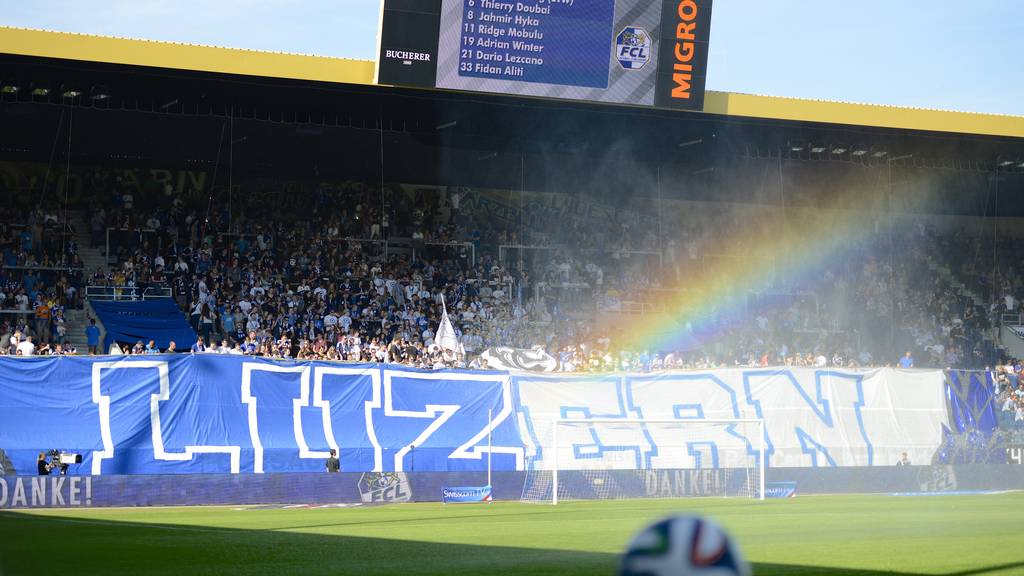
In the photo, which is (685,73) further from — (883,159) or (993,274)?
(993,274)

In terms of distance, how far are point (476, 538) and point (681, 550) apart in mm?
14065

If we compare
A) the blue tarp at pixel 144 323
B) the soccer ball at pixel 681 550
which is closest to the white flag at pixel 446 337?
the blue tarp at pixel 144 323

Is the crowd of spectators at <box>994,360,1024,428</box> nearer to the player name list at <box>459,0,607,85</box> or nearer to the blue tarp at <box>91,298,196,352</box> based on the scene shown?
the player name list at <box>459,0,607,85</box>

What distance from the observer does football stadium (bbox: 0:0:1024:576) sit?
2238 cm

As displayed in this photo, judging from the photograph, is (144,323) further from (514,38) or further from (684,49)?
(684,49)

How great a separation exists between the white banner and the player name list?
9.31 metres

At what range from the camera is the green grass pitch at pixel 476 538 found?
1325 cm

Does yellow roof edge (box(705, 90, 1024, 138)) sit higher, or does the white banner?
yellow roof edge (box(705, 90, 1024, 138))

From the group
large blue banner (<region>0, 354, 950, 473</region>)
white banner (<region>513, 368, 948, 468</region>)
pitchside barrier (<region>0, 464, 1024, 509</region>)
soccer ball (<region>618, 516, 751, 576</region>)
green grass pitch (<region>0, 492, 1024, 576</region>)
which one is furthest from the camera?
white banner (<region>513, 368, 948, 468</region>)

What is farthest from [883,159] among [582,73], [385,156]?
[385,156]

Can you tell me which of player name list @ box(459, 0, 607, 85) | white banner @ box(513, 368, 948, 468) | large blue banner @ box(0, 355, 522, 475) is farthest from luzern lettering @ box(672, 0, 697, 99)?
large blue banner @ box(0, 355, 522, 475)

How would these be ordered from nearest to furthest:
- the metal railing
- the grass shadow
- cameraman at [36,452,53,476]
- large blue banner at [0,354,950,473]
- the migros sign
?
the grass shadow
cameraman at [36,452,53,476]
large blue banner at [0,354,950,473]
the metal railing
the migros sign

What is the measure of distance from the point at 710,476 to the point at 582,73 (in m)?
12.7

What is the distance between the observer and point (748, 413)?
32.5m
